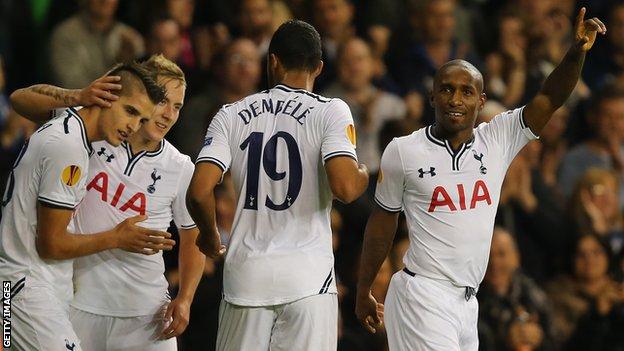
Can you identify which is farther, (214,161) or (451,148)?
(451,148)

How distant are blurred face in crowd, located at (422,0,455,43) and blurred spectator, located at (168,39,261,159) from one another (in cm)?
217

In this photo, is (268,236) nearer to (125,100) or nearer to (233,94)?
(125,100)

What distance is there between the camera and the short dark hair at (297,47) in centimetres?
724

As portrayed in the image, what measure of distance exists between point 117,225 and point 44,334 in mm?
779

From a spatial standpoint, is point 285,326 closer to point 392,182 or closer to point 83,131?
point 392,182

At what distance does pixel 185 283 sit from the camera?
7949mm

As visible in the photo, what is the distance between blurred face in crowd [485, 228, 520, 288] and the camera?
10898 mm

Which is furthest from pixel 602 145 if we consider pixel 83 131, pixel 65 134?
pixel 65 134

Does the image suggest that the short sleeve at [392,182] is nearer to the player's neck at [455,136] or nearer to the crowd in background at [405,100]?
the player's neck at [455,136]

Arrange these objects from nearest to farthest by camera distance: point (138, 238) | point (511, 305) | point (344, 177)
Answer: point (344, 177), point (138, 238), point (511, 305)

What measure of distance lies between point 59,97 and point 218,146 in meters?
1.00

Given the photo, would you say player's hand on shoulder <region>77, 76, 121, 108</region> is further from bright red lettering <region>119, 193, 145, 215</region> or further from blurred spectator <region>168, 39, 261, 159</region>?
blurred spectator <region>168, 39, 261, 159</region>

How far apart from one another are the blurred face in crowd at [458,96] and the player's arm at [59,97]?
1901 millimetres

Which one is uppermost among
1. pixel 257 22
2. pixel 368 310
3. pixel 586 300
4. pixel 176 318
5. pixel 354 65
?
pixel 257 22
